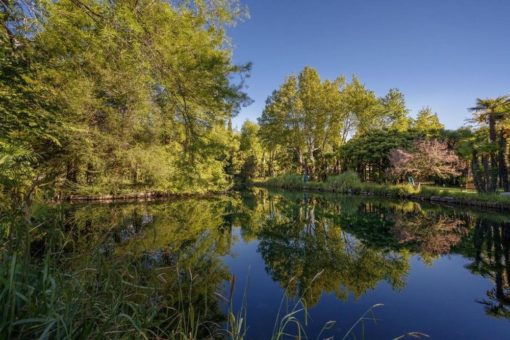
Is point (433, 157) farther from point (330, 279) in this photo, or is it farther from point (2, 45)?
point (2, 45)

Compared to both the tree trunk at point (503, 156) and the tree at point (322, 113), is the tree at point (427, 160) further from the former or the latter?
the tree at point (322, 113)

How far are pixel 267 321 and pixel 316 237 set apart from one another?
4.54 meters

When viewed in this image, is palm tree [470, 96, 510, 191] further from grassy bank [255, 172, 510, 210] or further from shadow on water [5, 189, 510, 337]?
shadow on water [5, 189, 510, 337]

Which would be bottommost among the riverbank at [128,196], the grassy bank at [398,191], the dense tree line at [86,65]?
the riverbank at [128,196]

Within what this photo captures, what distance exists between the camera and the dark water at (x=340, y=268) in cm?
368

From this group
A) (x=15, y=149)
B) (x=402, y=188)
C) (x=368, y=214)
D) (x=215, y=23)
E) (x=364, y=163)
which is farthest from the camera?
(x=364, y=163)

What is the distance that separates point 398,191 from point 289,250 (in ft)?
52.4

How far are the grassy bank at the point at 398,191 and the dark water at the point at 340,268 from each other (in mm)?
4328

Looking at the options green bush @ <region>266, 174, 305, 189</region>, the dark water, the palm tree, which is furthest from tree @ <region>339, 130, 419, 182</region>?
the dark water

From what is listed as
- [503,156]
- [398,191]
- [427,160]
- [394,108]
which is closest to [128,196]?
[398,191]

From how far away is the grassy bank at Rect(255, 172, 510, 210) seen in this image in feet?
45.0

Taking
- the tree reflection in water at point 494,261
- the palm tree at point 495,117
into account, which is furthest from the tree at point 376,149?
the tree reflection in water at point 494,261

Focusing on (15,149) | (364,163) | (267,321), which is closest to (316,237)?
(267,321)

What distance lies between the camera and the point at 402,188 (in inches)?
765
